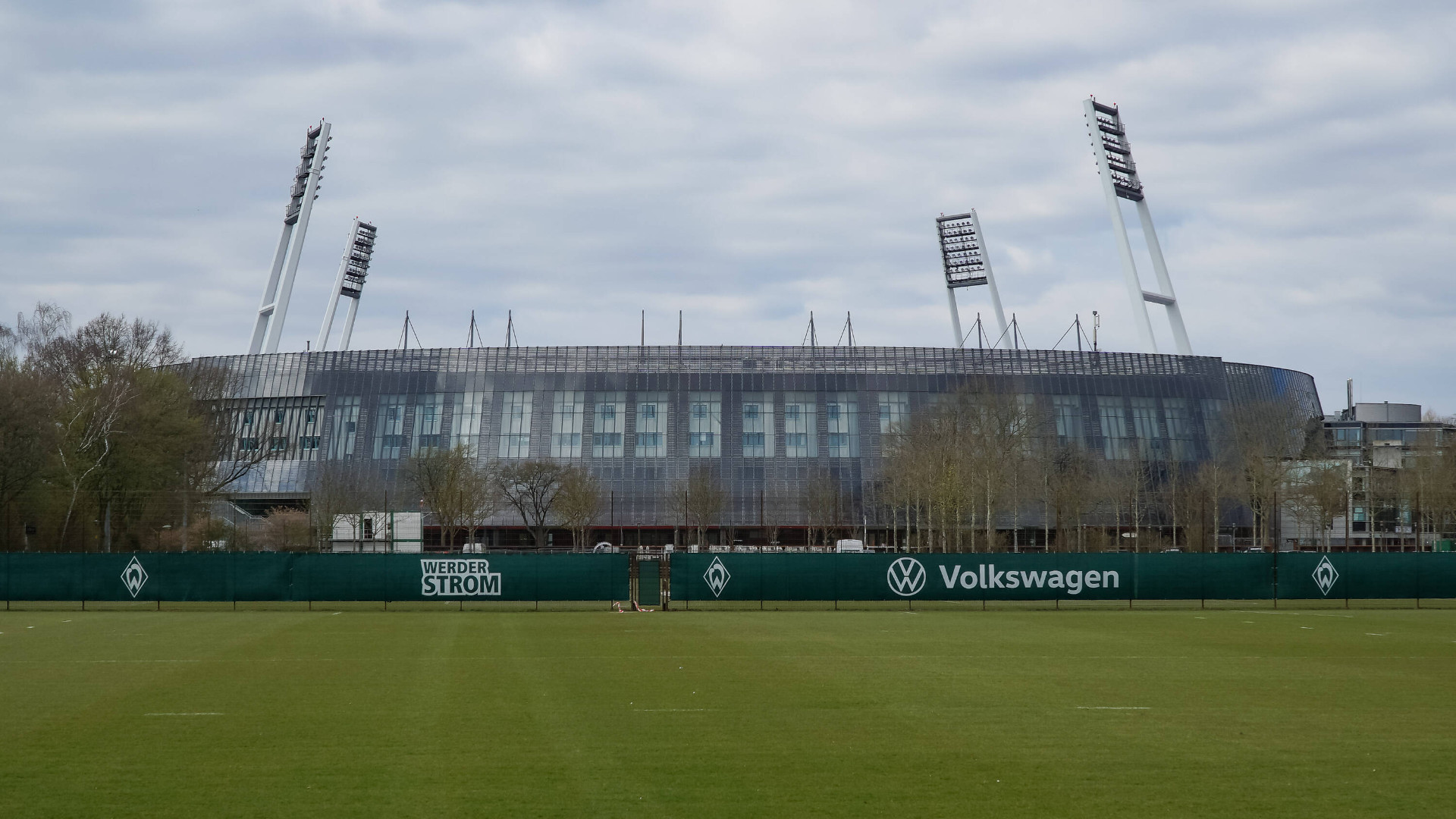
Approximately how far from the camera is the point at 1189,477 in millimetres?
120062

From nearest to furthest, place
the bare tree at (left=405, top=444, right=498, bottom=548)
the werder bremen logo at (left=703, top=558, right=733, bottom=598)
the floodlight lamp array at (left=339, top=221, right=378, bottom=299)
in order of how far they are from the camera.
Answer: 1. the werder bremen logo at (left=703, top=558, right=733, bottom=598)
2. the bare tree at (left=405, top=444, right=498, bottom=548)
3. the floodlight lamp array at (left=339, top=221, right=378, bottom=299)

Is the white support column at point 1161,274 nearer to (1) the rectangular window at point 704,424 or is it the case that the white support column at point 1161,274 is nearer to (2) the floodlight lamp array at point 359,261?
(1) the rectangular window at point 704,424

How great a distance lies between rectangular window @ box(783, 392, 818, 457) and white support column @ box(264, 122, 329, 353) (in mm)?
54435

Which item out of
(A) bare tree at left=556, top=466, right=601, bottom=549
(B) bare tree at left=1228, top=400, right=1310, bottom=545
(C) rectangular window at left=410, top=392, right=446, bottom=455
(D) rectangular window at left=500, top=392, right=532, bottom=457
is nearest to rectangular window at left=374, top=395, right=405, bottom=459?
(C) rectangular window at left=410, top=392, right=446, bottom=455

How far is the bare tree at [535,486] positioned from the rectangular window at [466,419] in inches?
494

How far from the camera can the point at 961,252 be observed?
145 meters

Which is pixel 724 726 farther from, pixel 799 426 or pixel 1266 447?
pixel 1266 447

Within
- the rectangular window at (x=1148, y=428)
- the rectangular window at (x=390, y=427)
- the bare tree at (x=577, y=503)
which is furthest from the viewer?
the rectangular window at (x=1148, y=428)

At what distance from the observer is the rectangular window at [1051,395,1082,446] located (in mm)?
120188

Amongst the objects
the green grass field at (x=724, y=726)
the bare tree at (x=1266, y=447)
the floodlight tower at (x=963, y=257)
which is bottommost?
the green grass field at (x=724, y=726)

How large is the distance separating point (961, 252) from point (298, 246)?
7376cm

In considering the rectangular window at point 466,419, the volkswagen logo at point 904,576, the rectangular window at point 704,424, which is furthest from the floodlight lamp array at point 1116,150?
the volkswagen logo at point 904,576

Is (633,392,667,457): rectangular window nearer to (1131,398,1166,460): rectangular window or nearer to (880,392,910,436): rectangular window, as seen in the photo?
(880,392,910,436): rectangular window

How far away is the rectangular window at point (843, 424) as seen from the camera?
118812mm
